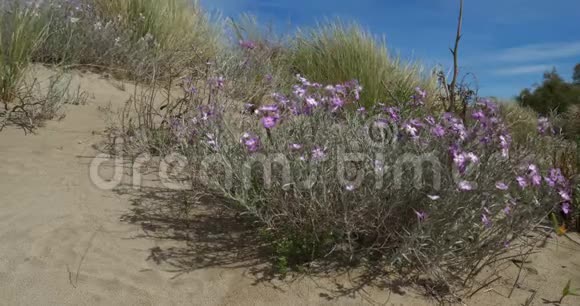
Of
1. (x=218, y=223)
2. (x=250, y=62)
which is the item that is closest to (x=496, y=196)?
(x=218, y=223)

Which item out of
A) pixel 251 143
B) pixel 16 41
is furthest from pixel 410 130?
pixel 16 41

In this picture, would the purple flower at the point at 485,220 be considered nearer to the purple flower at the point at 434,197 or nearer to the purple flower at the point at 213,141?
the purple flower at the point at 434,197

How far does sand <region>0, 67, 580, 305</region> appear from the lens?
2086mm

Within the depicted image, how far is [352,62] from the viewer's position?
22.6 ft

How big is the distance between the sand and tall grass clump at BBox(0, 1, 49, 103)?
148 cm

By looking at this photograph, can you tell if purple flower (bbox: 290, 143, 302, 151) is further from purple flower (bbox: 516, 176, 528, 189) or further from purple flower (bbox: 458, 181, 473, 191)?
purple flower (bbox: 516, 176, 528, 189)

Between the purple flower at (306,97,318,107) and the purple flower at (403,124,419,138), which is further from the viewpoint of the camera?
the purple flower at (306,97,318,107)

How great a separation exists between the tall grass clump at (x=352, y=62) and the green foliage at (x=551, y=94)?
6.73 m

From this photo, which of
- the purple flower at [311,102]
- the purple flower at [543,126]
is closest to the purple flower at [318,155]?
the purple flower at [311,102]

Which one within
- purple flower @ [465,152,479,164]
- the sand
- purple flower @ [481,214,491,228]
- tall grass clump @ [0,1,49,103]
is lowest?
the sand

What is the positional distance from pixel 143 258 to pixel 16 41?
325 cm

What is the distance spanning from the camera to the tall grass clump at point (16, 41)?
4.34m

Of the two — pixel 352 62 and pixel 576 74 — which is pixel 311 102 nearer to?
pixel 352 62

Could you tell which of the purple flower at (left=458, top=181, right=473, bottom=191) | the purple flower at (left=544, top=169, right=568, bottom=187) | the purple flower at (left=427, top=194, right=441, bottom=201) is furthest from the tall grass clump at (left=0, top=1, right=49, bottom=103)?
the purple flower at (left=544, top=169, right=568, bottom=187)
